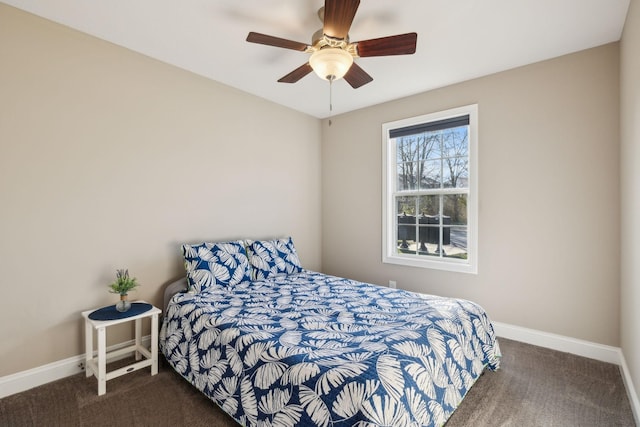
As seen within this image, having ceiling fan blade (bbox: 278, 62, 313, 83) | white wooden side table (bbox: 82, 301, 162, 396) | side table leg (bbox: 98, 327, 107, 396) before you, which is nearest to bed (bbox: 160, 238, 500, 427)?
white wooden side table (bbox: 82, 301, 162, 396)

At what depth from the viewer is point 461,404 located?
198 cm

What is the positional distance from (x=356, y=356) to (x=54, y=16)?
3021 millimetres

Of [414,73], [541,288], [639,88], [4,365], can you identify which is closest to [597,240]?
[541,288]

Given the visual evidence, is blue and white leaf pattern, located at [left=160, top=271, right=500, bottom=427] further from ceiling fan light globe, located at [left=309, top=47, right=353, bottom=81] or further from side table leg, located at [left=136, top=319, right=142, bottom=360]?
ceiling fan light globe, located at [left=309, top=47, right=353, bottom=81]

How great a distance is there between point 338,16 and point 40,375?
3087mm

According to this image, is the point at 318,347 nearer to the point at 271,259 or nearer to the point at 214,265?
the point at 214,265

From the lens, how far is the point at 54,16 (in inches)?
86.4

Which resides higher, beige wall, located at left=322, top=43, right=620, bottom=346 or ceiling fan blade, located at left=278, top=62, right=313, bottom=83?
ceiling fan blade, located at left=278, top=62, right=313, bottom=83

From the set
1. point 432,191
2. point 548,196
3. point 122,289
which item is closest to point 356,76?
point 432,191

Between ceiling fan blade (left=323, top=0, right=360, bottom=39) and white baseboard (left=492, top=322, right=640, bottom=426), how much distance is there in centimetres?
292

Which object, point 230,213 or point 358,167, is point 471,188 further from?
point 230,213

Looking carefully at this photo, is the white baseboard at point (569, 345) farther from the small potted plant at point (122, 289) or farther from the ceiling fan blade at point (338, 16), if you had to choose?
the small potted plant at point (122, 289)

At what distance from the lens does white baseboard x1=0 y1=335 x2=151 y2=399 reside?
6.72 feet

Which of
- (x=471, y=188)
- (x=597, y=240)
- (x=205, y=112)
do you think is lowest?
(x=597, y=240)
